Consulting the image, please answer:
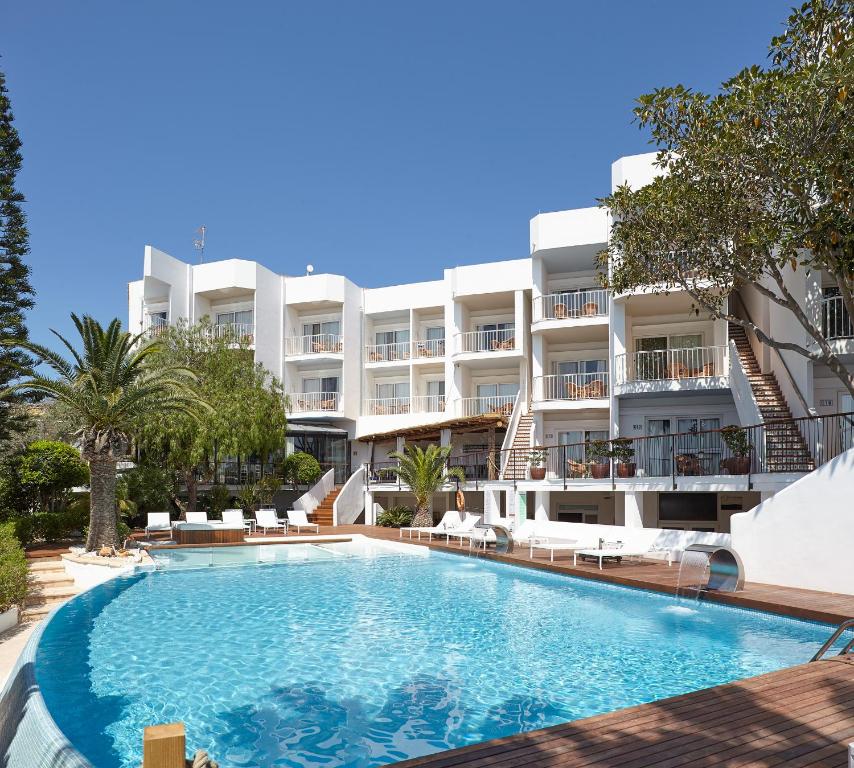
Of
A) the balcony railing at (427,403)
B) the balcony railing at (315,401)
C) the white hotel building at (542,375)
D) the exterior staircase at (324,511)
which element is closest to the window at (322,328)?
the white hotel building at (542,375)

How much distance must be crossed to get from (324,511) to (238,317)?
446 inches

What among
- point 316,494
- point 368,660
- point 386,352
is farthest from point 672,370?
point 368,660

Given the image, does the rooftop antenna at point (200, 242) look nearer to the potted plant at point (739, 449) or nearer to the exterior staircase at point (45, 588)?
the exterior staircase at point (45, 588)

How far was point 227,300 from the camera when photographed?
33969mm

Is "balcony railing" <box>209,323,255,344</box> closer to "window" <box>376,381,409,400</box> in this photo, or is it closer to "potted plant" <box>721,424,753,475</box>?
"window" <box>376,381,409,400</box>

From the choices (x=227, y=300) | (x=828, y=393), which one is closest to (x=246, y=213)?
(x=227, y=300)

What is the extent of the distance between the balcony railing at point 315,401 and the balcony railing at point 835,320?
20817 mm

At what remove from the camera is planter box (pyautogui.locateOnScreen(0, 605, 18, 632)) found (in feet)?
32.8

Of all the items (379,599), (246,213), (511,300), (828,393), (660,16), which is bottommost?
(379,599)

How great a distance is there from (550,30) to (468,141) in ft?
22.5

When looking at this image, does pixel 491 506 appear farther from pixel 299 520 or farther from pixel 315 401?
pixel 315 401

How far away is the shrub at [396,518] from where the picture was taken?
26703 mm

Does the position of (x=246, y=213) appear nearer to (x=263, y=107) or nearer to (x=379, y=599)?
(x=263, y=107)

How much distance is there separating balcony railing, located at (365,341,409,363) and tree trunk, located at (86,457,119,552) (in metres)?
17.2
